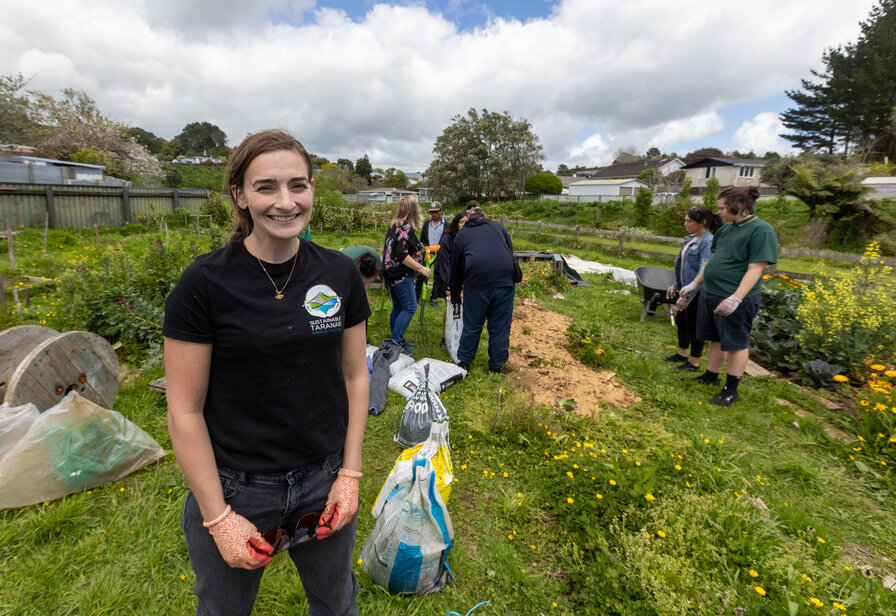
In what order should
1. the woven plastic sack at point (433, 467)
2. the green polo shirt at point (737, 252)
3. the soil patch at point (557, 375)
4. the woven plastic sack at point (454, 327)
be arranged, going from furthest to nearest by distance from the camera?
the woven plastic sack at point (454, 327) < the soil patch at point (557, 375) < the green polo shirt at point (737, 252) < the woven plastic sack at point (433, 467)

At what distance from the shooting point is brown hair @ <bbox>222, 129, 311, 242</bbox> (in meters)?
1.11

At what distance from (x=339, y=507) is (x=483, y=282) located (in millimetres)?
3083

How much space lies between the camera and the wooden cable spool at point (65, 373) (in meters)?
2.62

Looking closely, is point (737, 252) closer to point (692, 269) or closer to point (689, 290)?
point (689, 290)

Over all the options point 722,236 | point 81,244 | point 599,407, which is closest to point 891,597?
point 599,407

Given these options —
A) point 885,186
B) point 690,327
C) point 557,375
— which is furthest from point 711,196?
point 557,375

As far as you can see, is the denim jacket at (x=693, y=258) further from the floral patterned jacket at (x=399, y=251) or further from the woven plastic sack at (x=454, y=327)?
the floral patterned jacket at (x=399, y=251)

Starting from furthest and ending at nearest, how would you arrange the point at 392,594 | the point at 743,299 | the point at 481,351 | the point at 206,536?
the point at 481,351
the point at 743,299
the point at 392,594
the point at 206,536

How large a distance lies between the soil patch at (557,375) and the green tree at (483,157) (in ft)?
104

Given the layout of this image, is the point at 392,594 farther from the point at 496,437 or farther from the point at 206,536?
the point at 496,437

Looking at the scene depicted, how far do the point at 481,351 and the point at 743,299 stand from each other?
2930 mm

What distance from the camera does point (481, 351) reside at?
5246 mm

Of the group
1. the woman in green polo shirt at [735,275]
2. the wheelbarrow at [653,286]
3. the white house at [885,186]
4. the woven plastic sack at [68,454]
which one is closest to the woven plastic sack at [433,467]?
the woven plastic sack at [68,454]

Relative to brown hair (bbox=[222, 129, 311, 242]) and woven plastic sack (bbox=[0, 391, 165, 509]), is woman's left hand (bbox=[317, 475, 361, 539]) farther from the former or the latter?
woven plastic sack (bbox=[0, 391, 165, 509])
